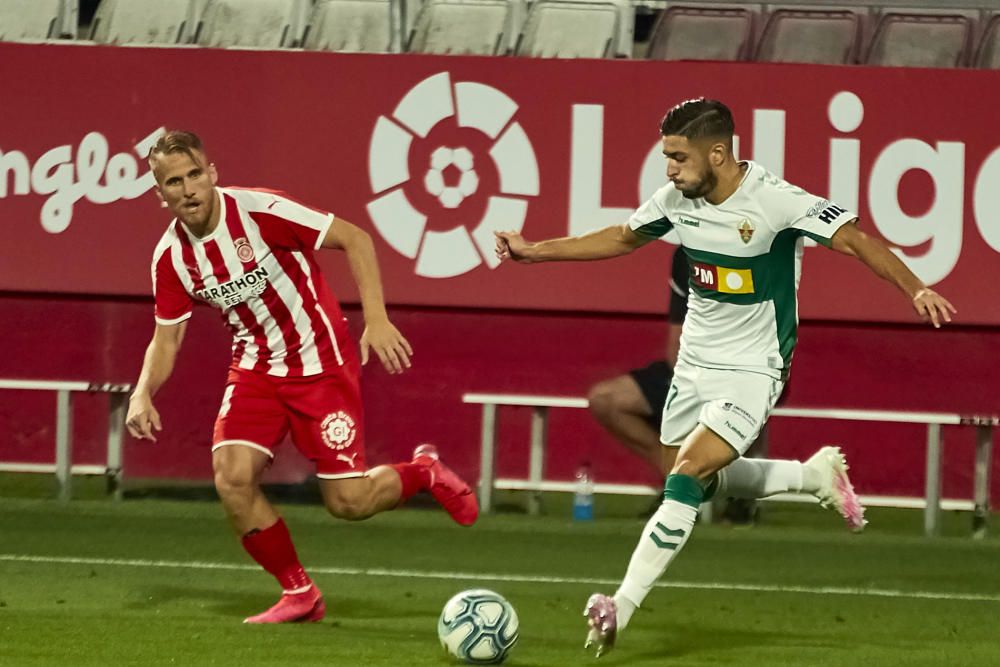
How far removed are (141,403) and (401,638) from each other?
1.23 meters

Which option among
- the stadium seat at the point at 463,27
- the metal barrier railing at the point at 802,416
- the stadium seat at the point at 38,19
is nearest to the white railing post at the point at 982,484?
the metal barrier railing at the point at 802,416

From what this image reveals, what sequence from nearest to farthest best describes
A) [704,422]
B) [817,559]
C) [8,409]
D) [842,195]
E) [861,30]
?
[704,422]
[817,559]
[842,195]
[8,409]
[861,30]

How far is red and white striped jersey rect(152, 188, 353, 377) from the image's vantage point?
6.65m

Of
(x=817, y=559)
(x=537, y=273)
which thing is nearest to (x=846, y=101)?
(x=537, y=273)

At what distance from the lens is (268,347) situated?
6.79m

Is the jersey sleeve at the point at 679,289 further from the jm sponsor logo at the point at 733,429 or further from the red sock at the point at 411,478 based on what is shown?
the jm sponsor logo at the point at 733,429

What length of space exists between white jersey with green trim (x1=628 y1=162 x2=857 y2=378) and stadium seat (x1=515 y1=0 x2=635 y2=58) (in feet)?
20.2

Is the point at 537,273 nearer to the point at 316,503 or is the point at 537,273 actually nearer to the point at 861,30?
the point at 316,503

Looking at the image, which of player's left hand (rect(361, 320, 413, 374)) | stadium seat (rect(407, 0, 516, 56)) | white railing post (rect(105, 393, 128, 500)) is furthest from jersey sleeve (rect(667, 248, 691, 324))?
stadium seat (rect(407, 0, 516, 56))

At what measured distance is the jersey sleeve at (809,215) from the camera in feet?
20.1

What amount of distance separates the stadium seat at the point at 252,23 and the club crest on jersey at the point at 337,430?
20.6ft

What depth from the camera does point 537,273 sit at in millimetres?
11531

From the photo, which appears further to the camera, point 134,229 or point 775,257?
point 134,229

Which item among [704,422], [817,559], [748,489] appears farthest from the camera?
[817,559]
